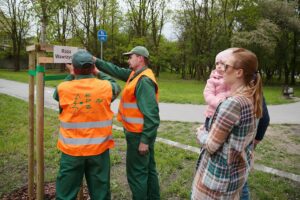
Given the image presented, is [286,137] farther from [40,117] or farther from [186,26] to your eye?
[186,26]

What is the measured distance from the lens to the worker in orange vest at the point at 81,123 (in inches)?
130

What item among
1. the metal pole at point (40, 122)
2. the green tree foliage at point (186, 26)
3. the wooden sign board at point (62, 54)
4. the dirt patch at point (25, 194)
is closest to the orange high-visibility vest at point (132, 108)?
the wooden sign board at point (62, 54)

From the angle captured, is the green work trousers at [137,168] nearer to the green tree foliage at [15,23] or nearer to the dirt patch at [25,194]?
the dirt patch at [25,194]

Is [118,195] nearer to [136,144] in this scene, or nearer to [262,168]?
[136,144]

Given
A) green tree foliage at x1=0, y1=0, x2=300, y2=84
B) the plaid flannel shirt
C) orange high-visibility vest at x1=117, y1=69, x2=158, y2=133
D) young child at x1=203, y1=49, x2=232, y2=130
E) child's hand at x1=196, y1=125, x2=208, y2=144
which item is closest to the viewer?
the plaid flannel shirt

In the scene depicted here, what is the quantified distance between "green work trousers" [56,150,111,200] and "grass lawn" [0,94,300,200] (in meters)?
1.13

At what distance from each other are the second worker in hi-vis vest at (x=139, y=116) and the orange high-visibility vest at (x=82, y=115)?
0.49 m

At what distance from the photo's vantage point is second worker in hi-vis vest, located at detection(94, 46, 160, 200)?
12.2 feet

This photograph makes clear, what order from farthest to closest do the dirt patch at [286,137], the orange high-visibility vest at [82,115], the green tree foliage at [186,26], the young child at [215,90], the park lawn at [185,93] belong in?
1. the green tree foliage at [186,26]
2. the park lawn at [185,93]
3. the dirt patch at [286,137]
4. the young child at [215,90]
5. the orange high-visibility vest at [82,115]

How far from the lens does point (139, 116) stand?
3812 millimetres

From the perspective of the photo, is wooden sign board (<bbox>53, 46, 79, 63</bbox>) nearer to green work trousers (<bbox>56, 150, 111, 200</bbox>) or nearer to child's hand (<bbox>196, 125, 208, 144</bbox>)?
green work trousers (<bbox>56, 150, 111, 200</bbox>)

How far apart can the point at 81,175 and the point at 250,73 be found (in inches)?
80.6

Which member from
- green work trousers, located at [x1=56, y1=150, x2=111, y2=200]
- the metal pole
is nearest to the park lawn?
the metal pole

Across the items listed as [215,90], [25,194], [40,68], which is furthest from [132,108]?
[25,194]
